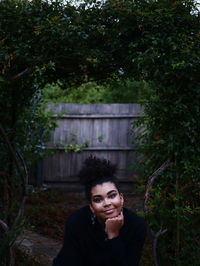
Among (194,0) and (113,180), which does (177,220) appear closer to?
(113,180)

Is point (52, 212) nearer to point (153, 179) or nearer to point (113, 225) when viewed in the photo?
point (153, 179)

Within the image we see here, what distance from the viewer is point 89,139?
1087cm

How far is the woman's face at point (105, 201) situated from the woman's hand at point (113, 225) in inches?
1.3

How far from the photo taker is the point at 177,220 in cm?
439

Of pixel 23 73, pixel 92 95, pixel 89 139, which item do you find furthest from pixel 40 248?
pixel 92 95

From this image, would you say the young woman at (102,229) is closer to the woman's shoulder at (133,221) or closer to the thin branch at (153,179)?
the woman's shoulder at (133,221)

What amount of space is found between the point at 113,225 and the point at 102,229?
0.13 m

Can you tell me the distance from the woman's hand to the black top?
0.12 ft

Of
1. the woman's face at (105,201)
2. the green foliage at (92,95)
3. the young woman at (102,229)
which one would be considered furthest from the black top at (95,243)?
the green foliage at (92,95)

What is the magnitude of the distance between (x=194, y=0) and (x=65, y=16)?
1.15m

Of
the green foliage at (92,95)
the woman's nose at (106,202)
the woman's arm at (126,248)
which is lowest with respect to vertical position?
the woman's arm at (126,248)

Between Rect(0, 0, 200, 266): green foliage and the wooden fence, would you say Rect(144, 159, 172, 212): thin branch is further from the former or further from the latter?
the wooden fence

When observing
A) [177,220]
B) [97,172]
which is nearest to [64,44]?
[97,172]

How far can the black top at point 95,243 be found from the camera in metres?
3.03
